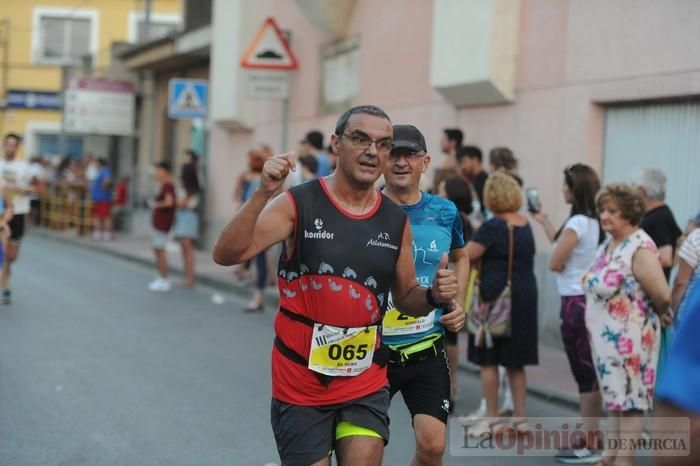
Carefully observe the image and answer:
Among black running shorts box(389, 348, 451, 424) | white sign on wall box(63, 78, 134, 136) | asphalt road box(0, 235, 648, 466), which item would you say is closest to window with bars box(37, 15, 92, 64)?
white sign on wall box(63, 78, 134, 136)

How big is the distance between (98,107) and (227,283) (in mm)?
14396

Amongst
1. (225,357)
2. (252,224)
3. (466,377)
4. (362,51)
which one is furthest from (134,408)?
(362,51)

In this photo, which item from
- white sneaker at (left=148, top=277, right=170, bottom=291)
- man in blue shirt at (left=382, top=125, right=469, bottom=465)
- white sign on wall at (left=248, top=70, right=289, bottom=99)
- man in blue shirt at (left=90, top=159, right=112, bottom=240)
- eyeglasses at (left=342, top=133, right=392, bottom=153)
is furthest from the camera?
man in blue shirt at (left=90, top=159, right=112, bottom=240)

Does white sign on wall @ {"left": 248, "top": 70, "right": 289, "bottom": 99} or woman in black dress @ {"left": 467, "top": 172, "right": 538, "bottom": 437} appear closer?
woman in black dress @ {"left": 467, "top": 172, "right": 538, "bottom": 437}

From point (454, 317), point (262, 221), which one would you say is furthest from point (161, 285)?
point (262, 221)

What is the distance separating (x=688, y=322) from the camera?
2.08 metres

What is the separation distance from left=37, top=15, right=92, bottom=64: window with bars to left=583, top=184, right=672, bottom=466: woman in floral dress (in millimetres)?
39960

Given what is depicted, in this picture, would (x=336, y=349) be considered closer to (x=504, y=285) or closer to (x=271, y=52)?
(x=504, y=285)

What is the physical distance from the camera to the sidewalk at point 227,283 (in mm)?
8797

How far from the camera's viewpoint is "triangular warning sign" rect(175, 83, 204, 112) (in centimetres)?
1967

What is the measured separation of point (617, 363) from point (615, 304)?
341mm

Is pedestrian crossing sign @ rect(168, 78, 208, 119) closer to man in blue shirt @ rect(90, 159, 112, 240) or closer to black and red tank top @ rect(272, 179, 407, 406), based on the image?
man in blue shirt @ rect(90, 159, 112, 240)

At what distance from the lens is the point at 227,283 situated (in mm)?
16109

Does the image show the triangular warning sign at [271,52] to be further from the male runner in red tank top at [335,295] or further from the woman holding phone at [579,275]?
the male runner in red tank top at [335,295]
